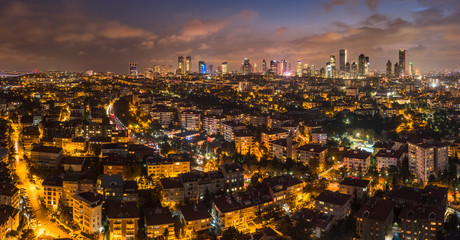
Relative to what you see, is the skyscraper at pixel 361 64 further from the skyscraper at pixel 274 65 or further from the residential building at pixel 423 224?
the residential building at pixel 423 224

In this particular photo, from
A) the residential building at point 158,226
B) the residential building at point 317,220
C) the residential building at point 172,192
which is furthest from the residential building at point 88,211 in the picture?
the residential building at point 317,220

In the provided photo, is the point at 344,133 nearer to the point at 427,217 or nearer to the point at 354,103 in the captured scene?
the point at 354,103

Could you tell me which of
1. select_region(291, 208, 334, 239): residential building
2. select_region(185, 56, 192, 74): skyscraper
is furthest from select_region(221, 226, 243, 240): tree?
select_region(185, 56, 192, 74): skyscraper

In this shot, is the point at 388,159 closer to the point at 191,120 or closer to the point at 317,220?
the point at 317,220

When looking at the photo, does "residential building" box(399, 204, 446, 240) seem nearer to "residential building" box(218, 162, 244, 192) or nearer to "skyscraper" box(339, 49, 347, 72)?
"residential building" box(218, 162, 244, 192)

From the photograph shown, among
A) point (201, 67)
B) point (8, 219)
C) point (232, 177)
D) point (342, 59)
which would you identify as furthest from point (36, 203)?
point (342, 59)

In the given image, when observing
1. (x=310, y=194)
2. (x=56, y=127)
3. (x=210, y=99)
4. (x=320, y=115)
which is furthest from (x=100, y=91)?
→ (x=310, y=194)
